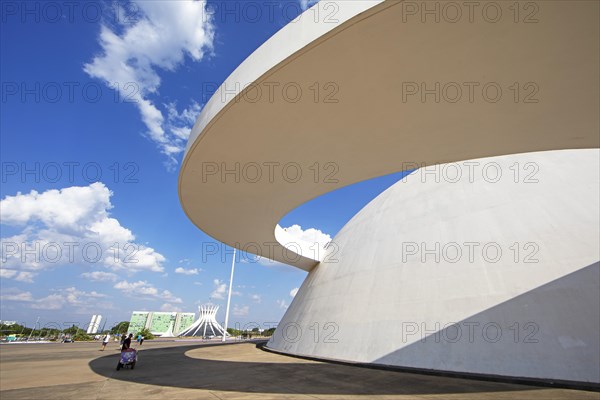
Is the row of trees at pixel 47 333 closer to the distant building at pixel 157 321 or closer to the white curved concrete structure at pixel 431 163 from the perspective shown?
the distant building at pixel 157 321

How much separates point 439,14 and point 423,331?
1053 centimetres

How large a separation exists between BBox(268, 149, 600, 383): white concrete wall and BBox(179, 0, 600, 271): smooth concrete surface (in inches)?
179

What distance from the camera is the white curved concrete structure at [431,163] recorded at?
480 cm

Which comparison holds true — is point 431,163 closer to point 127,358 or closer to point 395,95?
point 395,95

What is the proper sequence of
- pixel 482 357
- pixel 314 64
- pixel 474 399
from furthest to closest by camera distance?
pixel 482 357 → pixel 474 399 → pixel 314 64

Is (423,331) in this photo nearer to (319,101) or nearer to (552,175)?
(552,175)

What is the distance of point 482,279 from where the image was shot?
1088 cm

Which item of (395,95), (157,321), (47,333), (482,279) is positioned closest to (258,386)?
(395,95)

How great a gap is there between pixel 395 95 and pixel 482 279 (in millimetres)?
8593

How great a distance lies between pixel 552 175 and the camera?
12.3 m

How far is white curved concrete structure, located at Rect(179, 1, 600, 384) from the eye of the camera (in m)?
4.80

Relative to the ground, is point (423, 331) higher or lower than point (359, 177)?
lower

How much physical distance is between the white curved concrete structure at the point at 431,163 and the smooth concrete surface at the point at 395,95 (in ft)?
0.10

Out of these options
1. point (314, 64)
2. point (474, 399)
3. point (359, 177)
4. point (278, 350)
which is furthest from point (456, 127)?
point (278, 350)
